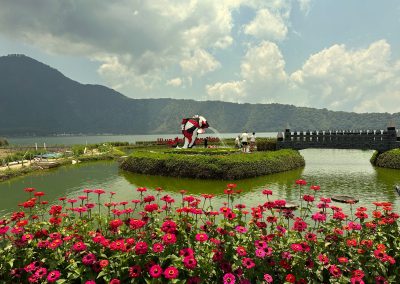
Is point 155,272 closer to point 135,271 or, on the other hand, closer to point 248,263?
point 135,271

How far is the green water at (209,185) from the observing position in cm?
1997

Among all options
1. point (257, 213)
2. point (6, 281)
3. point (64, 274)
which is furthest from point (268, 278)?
point (6, 281)

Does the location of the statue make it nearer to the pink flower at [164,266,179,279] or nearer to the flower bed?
the flower bed

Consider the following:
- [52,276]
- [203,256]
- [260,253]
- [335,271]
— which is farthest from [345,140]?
[52,276]

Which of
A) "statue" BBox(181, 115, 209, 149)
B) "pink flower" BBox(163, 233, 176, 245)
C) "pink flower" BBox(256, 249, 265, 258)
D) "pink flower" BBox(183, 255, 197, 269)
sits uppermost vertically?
"statue" BBox(181, 115, 209, 149)

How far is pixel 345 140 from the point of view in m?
39.6

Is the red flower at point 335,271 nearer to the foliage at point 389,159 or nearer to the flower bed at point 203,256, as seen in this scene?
the flower bed at point 203,256

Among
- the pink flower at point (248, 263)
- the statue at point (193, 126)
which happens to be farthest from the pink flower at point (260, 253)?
the statue at point (193, 126)

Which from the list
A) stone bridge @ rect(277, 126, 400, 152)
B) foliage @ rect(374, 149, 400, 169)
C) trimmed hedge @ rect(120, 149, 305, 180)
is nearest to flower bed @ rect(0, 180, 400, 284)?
trimmed hedge @ rect(120, 149, 305, 180)

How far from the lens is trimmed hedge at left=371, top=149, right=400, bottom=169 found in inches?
1294

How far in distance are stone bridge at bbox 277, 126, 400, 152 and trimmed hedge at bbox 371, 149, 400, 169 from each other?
7.98ft

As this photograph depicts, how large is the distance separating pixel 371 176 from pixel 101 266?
2881 cm

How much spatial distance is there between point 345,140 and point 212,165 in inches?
880

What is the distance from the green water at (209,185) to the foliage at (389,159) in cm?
186
